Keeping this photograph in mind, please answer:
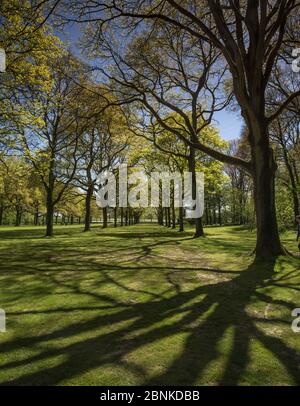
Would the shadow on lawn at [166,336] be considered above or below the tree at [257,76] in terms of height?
below

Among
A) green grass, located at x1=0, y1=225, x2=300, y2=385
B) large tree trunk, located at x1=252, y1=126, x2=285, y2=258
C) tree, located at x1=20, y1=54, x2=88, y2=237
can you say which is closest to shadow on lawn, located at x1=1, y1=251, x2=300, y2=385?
green grass, located at x1=0, y1=225, x2=300, y2=385

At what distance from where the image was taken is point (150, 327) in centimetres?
544

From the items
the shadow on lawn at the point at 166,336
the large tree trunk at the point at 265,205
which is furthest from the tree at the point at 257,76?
the shadow on lawn at the point at 166,336

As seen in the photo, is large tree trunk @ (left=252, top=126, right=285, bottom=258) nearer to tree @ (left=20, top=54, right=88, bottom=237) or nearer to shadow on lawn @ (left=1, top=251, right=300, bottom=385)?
shadow on lawn @ (left=1, top=251, right=300, bottom=385)

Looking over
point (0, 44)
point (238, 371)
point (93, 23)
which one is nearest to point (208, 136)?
point (93, 23)

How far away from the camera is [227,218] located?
80500 millimetres

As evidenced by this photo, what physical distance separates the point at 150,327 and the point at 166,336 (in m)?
0.45

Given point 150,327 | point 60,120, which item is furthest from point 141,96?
point 150,327

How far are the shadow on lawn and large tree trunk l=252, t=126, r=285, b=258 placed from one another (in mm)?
5019

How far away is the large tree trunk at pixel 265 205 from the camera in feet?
39.9

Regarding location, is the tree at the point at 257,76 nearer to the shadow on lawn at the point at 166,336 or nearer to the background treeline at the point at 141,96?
the background treeline at the point at 141,96

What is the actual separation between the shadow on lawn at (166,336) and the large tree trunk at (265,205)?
5.02 meters

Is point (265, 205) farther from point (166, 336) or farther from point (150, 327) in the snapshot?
point (166, 336)

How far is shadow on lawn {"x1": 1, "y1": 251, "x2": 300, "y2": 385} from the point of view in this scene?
392 centimetres
